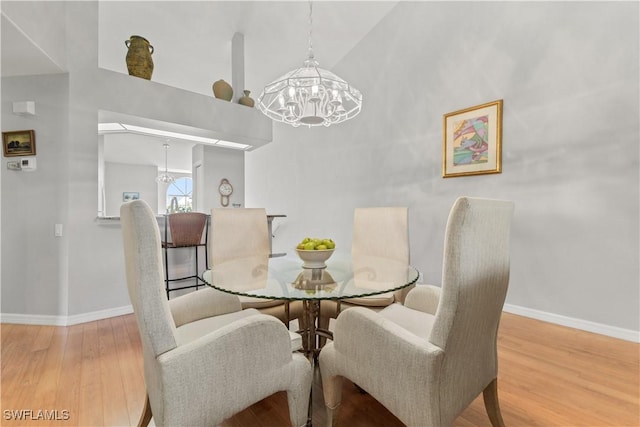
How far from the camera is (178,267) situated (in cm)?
319

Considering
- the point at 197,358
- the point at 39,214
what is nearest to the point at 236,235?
the point at 197,358

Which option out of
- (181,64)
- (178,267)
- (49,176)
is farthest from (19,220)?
(181,64)

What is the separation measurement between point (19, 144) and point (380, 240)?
324 cm

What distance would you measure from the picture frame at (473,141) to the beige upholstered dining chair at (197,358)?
2.69m

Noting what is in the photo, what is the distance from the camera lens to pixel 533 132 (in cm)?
265

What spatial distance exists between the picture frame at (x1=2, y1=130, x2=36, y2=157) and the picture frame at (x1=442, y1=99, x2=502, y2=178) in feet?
13.0

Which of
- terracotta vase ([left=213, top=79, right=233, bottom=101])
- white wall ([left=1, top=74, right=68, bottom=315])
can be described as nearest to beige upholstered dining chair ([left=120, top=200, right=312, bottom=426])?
white wall ([left=1, top=74, right=68, bottom=315])

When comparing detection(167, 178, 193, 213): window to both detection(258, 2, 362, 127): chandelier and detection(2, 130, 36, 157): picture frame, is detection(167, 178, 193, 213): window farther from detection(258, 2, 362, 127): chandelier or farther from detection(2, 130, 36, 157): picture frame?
detection(258, 2, 362, 127): chandelier

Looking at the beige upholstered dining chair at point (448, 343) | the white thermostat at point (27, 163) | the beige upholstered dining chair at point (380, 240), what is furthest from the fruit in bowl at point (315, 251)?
the white thermostat at point (27, 163)

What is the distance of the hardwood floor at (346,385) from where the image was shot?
144cm

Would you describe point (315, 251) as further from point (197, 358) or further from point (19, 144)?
point (19, 144)

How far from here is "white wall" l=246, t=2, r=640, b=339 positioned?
226 centimetres

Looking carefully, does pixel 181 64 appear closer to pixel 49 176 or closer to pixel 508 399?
pixel 49 176

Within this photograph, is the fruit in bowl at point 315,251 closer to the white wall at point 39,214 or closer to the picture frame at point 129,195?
the white wall at point 39,214
